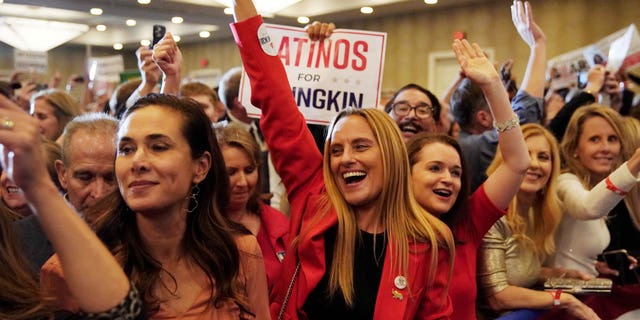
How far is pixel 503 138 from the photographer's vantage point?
2480mm

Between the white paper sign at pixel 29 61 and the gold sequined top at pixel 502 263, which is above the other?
the white paper sign at pixel 29 61

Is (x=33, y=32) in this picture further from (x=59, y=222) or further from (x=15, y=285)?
(x=59, y=222)

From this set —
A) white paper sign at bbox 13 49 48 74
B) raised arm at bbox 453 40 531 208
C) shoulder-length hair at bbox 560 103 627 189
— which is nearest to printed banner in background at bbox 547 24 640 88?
shoulder-length hair at bbox 560 103 627 189

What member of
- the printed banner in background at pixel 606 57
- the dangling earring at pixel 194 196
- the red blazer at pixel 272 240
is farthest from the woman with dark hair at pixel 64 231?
the printed banner in background at pixel 606 57

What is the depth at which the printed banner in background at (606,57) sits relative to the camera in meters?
4.78

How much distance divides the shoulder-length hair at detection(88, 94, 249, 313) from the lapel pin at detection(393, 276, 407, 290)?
524 millimetres

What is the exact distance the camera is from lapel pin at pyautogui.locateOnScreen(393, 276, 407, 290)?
85.3 inches

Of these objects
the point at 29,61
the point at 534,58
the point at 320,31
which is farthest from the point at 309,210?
the point at 29,61

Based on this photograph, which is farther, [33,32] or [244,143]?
[33,32]

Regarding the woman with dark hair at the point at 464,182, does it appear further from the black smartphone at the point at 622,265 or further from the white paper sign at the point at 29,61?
the white paper sign at the point at 29,61

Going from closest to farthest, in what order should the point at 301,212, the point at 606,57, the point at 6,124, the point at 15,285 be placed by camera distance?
1. the point at 6,124
2. the point at 15,285
3. the point at 301,212
4. the point at 606,57

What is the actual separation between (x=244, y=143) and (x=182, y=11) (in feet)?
30.3

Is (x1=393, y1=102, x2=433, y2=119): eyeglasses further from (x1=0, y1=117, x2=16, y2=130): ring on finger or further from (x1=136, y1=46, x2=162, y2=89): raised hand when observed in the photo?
(x1=0, y1=117, x2=16, y2=130): ring on finger

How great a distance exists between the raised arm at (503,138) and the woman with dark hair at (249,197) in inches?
31.4
